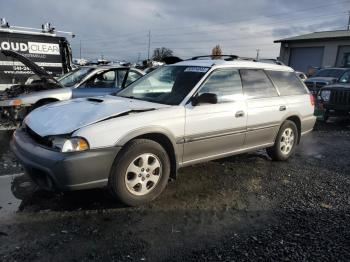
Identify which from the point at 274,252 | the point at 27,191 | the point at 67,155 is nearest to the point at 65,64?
the point at 27,191

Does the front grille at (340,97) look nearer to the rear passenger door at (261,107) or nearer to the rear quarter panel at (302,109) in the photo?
the rear quarter panel at (302,109)

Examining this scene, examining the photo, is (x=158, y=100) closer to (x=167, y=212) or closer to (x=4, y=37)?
(x=167, y=212)

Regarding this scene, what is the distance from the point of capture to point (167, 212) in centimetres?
383

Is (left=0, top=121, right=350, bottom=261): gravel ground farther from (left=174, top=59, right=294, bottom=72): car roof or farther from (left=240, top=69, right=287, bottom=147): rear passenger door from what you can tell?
(left=174, top=59, right=294, bottom=72): car roof

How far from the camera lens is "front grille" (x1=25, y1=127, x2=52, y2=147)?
360 cm

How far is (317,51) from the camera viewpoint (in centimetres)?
3130

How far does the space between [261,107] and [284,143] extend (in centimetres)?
110

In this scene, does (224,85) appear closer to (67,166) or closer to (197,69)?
(197,69)

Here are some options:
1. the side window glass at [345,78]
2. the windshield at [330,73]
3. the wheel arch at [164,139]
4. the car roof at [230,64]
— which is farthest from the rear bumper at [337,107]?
the wheel arch at [164,139]

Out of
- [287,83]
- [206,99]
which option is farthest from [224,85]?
[287,83]

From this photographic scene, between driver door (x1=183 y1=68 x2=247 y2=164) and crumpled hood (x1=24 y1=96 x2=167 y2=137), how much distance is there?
555 mm

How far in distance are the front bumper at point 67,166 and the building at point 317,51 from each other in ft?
91.5

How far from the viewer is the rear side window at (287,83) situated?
575 centimetres

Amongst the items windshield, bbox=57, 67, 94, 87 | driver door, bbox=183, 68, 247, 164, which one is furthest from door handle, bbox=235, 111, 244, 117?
windshield, bbox=57, 67, 94, 87
